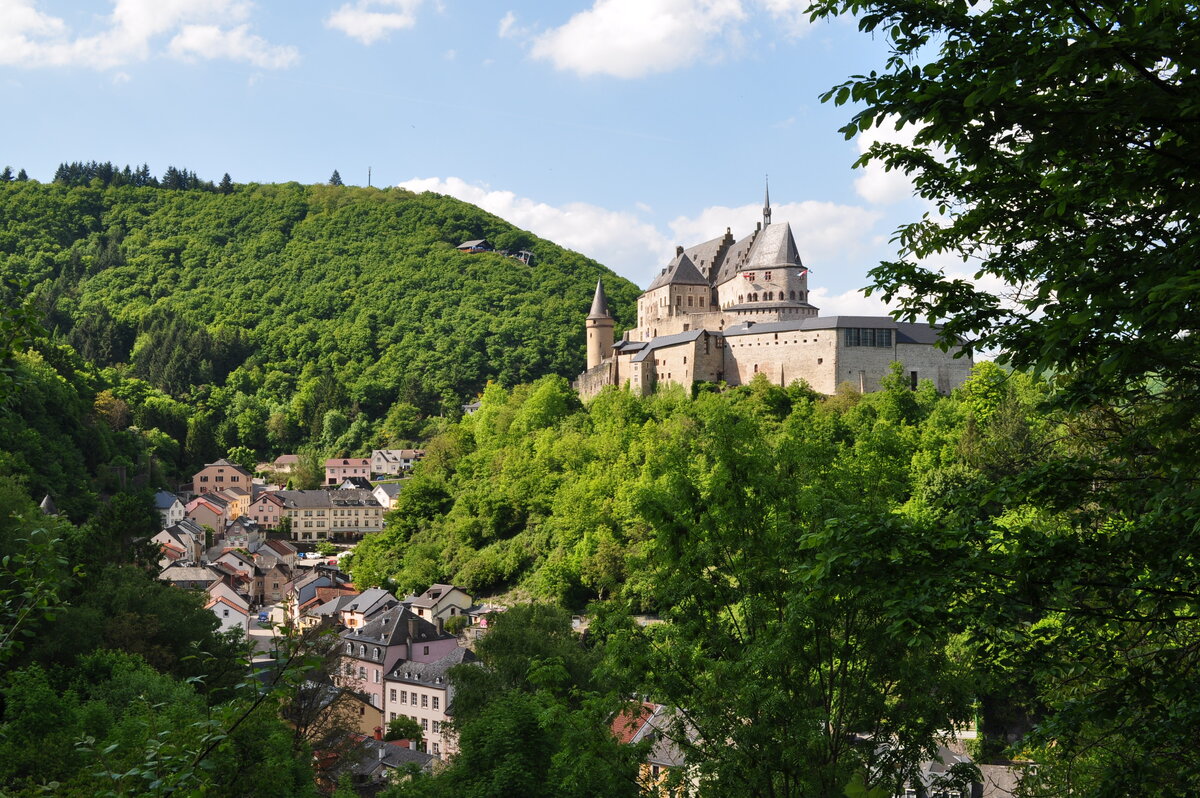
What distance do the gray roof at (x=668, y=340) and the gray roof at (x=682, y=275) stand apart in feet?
18.8

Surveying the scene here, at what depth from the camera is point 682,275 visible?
69.8m

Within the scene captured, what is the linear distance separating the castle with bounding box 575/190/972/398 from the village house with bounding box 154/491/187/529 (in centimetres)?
3430

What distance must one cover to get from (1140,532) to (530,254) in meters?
148

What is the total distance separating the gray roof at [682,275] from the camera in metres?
69.4

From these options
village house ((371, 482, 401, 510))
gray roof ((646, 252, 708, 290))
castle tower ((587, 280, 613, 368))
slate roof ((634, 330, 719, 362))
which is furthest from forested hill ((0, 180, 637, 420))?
slate roof ((634, 330, 719, 362))

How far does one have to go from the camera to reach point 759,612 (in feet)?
39.5

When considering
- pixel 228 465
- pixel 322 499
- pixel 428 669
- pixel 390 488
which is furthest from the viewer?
pixel 228 465

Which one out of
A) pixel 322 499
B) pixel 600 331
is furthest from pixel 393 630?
pixel 322 499

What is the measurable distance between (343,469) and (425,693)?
192 feet

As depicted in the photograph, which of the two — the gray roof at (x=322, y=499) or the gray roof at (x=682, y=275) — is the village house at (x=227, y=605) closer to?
the gray roof at (x=322, y=499)

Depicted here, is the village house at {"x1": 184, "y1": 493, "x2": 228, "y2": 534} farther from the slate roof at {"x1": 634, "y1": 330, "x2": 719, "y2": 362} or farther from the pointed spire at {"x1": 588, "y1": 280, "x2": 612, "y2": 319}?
the slate roof at {"x1": 634, "y1": 330, "x2": 719, "y2": 362}

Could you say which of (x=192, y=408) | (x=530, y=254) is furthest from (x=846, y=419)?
(x=530, y=254)

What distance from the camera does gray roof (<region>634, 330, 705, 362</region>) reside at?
5884cm

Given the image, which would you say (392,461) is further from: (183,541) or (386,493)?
(183,541)
